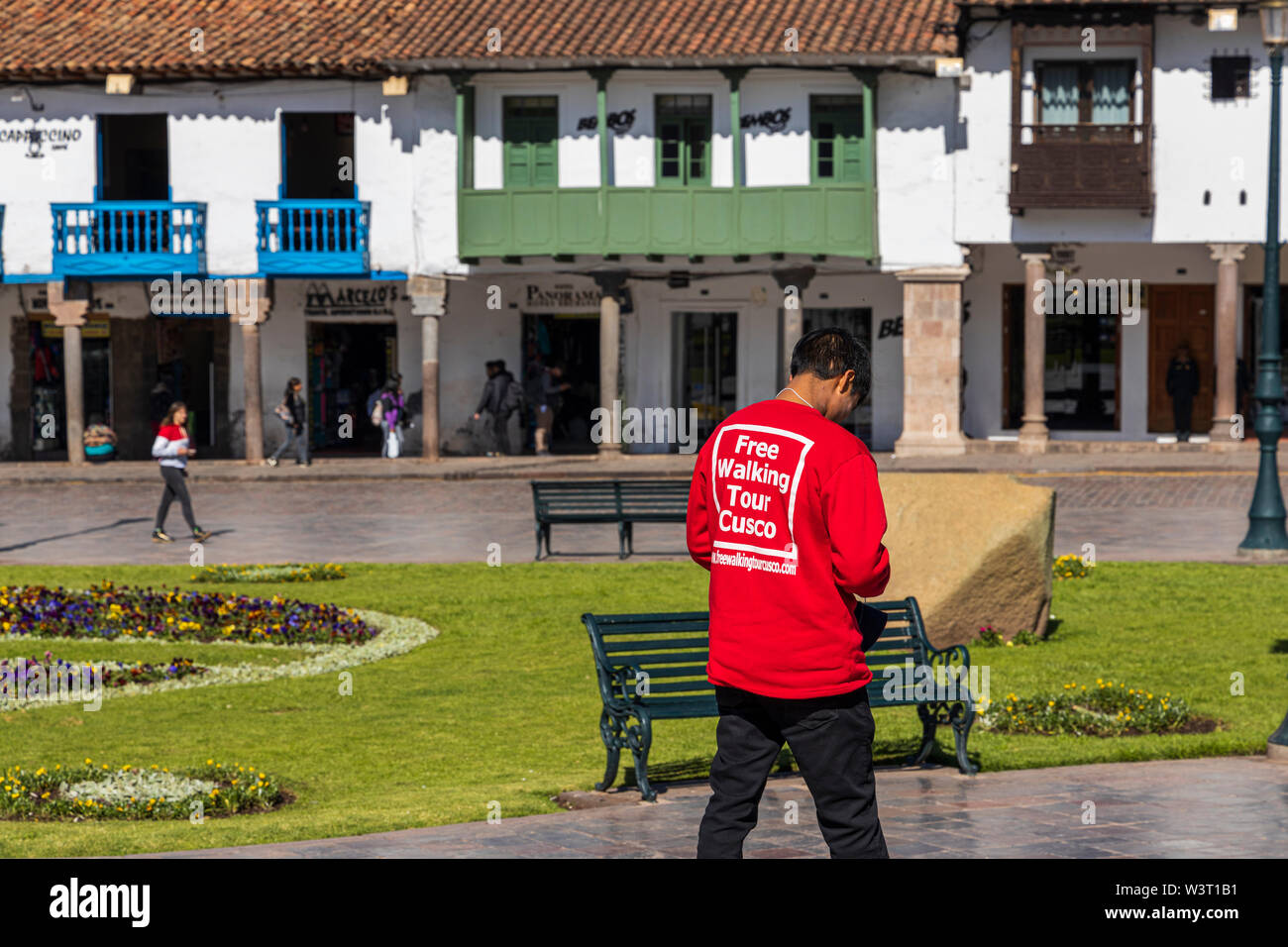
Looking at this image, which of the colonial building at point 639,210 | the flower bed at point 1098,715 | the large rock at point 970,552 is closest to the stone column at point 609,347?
the colonial building at point 639,210

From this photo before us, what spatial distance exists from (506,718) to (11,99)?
26.5 m

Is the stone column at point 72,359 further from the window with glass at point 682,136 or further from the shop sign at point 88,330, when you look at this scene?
the window with glass at point 682,136

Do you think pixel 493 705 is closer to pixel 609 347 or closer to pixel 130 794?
pixel 130 794

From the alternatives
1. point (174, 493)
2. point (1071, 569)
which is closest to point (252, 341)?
point (174, 493)

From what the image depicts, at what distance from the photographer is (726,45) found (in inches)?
1265

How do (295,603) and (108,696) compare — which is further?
(295,603)

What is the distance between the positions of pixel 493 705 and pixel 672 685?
268cm

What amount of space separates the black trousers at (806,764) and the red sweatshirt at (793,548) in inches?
2.6

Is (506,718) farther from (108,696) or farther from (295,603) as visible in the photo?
(295,603)

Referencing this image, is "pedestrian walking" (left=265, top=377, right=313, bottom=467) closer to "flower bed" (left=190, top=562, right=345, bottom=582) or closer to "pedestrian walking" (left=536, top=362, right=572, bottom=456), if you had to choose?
"pedestrian walking" (left=536, top=362, right=572, bottom=456)

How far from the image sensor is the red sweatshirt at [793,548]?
502 cm

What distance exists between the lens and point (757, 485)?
5.12 meters
